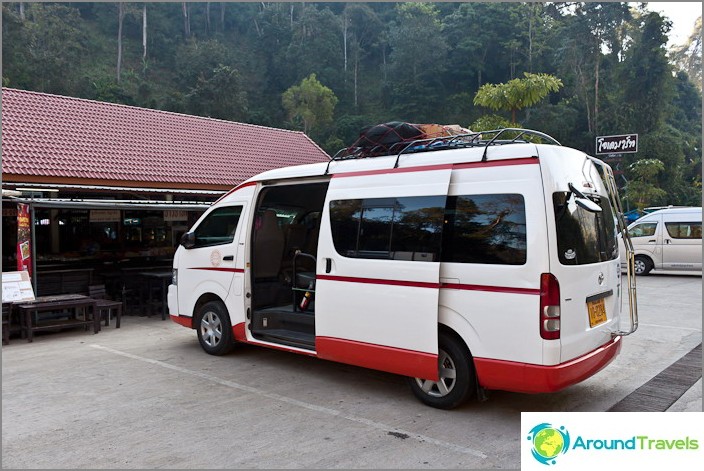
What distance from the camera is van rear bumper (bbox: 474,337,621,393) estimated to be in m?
4.26

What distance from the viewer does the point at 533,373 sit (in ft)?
14.1

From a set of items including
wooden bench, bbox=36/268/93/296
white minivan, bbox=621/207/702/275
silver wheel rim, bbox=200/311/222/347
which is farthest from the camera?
white minivan, bbox=621/207/702/275

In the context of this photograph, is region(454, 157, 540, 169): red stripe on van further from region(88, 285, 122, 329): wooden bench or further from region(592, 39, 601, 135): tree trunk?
region(592, 39, 601, 135): tree trunk

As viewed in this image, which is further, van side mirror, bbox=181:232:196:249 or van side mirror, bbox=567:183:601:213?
van side mirror, bbox=181:232:196:249

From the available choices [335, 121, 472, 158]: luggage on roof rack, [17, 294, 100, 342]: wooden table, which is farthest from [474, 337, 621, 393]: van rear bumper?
[17, 294, 100, 342]: wooden table

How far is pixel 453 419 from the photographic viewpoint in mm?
4707

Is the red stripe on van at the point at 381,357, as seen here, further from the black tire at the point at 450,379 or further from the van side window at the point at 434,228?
the van side window at the point at 434,228

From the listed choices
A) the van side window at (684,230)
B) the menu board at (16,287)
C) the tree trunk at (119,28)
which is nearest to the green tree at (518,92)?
the van side window at (684,230)

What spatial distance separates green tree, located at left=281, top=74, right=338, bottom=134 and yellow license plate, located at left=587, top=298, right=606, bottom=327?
52.2 m

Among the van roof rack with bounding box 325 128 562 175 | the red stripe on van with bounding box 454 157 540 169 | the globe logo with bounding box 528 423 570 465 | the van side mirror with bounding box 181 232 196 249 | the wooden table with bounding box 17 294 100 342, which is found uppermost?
the van roof rack with bounding box 325 128 562 175

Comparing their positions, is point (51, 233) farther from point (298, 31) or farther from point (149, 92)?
point (298, 31)

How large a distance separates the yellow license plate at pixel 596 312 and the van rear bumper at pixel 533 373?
243 mm

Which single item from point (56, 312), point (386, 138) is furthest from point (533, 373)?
point (56, 312)

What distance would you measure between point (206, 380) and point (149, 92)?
171 ft
